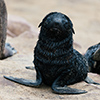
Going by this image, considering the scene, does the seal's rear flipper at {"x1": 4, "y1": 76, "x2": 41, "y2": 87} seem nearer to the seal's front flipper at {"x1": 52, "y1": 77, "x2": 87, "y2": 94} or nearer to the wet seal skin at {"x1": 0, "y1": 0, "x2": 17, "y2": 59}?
the seal's front flipper at {"x1": 52, "y1": 77, "x2": 87, "y2": 94}

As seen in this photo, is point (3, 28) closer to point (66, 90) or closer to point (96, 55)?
point (96, 55)

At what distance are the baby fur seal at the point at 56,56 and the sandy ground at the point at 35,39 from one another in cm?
11

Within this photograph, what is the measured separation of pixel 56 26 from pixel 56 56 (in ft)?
1.23

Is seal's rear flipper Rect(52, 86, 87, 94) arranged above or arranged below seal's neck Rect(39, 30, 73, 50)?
below

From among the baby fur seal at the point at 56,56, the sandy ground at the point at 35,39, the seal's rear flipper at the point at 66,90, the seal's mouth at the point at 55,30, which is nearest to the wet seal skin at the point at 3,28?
the sandy ground at the point at 35,39

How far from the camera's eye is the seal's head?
3098 mm

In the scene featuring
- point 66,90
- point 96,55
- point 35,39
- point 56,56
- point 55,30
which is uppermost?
point 55,30

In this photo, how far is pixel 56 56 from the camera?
3.18 m

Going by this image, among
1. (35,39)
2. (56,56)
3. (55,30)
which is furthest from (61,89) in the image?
(35,39)

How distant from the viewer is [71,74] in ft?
11.0

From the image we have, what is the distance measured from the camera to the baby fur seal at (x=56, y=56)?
314cm

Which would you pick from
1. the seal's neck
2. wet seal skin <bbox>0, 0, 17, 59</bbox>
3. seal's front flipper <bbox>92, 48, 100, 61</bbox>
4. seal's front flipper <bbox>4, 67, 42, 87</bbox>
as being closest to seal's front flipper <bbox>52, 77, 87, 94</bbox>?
seal's front flipper <bbox>4, 67, 42, 87</bbox>

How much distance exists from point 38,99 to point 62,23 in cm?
95

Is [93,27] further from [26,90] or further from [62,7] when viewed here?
[26,90]
